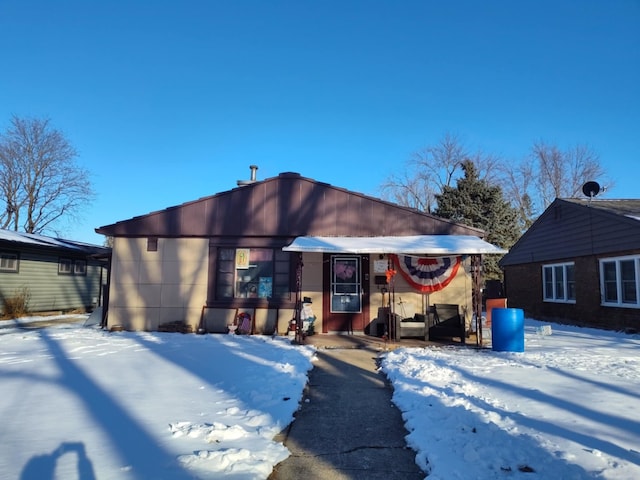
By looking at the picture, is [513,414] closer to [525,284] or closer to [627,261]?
[627,261]

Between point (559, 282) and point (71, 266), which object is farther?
point (71, 266)

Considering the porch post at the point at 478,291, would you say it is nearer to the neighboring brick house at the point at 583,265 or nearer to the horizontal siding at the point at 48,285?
the neighboring brick house at the point at 583,265

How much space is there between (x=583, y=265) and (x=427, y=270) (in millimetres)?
7315

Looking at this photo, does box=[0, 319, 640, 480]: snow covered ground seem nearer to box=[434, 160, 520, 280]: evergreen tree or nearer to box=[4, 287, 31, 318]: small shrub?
box=[4, 287, 31, 318]: small shrub

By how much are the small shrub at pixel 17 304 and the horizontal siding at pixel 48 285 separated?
0.36 ft

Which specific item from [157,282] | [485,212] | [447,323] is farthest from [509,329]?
[485,212]

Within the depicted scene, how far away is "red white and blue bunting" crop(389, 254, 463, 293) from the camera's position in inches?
413

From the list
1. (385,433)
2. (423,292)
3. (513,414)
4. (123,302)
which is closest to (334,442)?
(385,433)

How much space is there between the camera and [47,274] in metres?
18.1

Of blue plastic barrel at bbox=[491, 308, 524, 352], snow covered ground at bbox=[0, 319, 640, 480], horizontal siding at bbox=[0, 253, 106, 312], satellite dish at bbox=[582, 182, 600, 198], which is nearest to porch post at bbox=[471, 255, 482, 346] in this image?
blue plastic barrel at bbox=[491, 308, 524, 352]

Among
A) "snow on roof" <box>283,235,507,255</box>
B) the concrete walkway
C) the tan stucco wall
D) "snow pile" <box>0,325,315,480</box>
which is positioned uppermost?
"snow on roof" <box>283,235,507,255</box>

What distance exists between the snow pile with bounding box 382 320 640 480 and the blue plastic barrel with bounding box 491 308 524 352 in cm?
33

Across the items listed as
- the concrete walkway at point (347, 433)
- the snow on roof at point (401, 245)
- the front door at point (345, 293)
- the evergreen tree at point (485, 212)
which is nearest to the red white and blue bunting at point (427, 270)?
the snow on roof at point (401, 245)

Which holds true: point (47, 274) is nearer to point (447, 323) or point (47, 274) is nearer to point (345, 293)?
point (345, 293)
